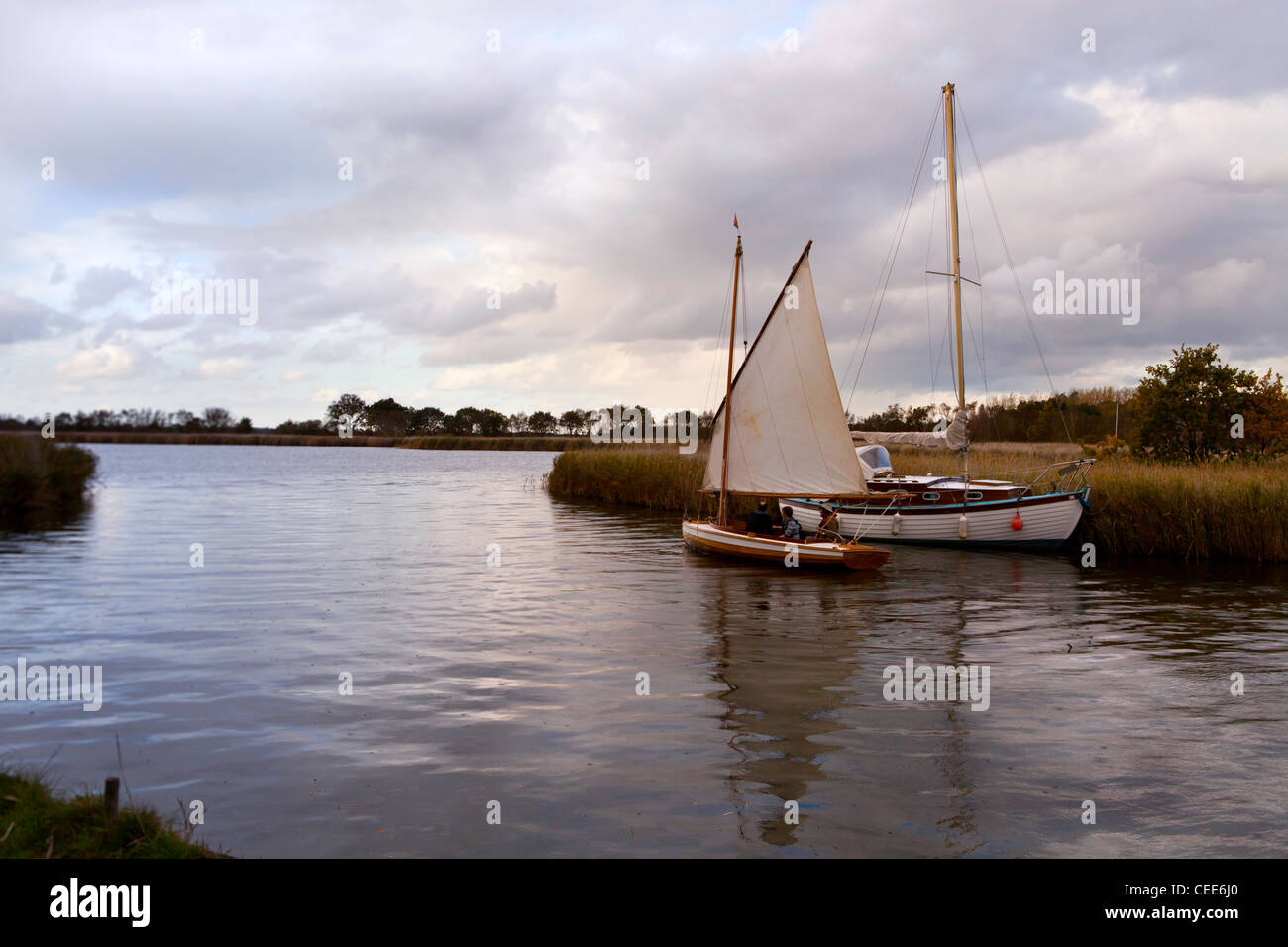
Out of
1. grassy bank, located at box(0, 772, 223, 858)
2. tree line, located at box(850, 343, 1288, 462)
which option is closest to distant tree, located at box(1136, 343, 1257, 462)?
tree line, located at box(850, 343, 1288, 462)

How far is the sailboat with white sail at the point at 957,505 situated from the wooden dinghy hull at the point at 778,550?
217 cm

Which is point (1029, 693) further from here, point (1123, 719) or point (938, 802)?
point (938, 802)

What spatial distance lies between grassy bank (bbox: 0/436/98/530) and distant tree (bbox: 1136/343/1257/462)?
44479 millimetres

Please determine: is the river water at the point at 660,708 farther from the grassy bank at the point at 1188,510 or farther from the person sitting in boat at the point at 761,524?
the grassy bank at the point at 1188,510

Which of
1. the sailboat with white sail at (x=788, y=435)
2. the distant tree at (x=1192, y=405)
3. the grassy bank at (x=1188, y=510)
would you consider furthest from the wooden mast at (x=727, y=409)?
the distant tree at (x=1192, y=405)

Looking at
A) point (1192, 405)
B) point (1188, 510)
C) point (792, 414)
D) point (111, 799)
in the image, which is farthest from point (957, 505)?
point (111, 799)

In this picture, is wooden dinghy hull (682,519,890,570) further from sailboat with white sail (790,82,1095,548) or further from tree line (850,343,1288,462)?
tree line (850,343,1288,462)

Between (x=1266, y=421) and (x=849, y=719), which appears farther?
(x=1266, y=421)

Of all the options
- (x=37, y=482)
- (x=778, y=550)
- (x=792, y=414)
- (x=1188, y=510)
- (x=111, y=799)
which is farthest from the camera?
(x=37, y=482)

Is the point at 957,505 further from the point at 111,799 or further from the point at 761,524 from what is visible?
the point at 111,799

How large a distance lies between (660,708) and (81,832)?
7.01 meters

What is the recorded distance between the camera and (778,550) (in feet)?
84.0
